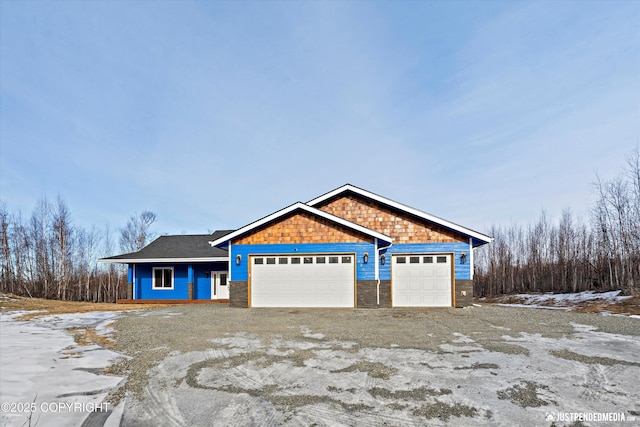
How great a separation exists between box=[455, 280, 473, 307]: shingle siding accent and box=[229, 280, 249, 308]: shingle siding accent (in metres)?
9.10

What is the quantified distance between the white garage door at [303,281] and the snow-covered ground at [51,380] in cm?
713

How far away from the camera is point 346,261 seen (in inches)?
558

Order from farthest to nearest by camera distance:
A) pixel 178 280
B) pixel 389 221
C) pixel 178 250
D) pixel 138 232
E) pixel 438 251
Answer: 1. pixel 138 232
2. pixel 178 250
3. pixel 178 280
4. pixel 389 221
5. pixel 438 251

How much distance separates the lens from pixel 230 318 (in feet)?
36.5

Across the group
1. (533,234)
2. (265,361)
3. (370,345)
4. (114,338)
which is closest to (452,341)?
(370,345)

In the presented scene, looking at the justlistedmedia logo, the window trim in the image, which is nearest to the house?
the window trim

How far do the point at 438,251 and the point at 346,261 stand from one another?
13.6 feet

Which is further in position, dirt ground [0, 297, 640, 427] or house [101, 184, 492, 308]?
house [101, 184, 492, 308]

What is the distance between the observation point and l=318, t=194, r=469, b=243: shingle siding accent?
1481 cm

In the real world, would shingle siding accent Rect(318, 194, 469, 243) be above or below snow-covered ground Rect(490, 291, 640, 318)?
above

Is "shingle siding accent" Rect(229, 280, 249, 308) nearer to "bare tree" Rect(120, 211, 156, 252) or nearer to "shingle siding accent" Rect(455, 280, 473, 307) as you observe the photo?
"shingle siding accent" Rect(455, 280, 473, 307)

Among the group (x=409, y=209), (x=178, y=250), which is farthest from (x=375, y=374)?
(x=178, y=250)

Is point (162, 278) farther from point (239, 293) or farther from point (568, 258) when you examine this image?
point (568, 258)

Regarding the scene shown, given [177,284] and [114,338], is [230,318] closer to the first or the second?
[114,338]
